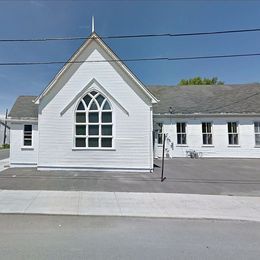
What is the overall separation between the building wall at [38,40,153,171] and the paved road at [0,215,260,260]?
6.90 metres

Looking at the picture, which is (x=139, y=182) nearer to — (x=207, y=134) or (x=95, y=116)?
(x=95, y=116)

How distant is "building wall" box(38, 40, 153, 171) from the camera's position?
12.4 meters

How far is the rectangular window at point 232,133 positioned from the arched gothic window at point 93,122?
12.4 meters

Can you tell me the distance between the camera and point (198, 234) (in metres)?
4.64

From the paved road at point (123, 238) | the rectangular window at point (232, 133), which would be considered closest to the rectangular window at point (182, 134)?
the rectangular window at point (232, 133)

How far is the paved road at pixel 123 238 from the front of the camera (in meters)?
3.74

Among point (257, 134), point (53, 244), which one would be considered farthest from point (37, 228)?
point (257, 134)

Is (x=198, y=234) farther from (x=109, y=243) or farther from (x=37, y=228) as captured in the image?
(x=37, y=228)

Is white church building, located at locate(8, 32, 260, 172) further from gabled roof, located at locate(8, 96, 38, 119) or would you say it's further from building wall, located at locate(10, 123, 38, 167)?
gabled roof, located at locate(8, 96, 38, 119)

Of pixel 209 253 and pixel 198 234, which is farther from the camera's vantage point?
pixel 198 234

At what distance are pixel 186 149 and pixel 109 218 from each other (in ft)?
50.0

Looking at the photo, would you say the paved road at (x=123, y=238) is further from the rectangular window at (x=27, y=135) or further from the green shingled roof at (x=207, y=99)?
the green shingled roof at (x=207, y=99)

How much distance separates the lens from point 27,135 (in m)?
14.3

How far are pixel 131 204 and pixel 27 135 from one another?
415 inches
